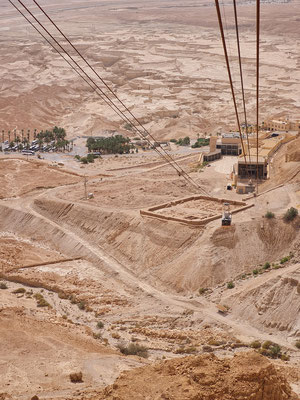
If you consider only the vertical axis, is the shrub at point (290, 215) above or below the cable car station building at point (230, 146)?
above

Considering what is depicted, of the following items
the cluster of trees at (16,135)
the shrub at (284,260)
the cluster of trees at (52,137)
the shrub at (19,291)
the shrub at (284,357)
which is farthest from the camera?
the cluster of trees at (16,135)

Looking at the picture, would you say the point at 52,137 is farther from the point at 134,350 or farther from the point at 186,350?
the point at 186,350

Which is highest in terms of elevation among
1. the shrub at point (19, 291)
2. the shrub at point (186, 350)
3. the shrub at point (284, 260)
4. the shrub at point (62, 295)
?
the shrub at point (284, 260)


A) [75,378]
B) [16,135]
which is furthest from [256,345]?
[16,135]

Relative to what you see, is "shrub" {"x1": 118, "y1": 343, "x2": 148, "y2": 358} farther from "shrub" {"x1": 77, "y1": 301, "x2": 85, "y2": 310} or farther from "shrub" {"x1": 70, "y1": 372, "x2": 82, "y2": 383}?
"shrub" {"x1": 77, "y1": 301, "x2": 85, "y2": 310}

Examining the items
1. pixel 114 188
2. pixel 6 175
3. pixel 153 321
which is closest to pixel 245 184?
pixel 114 188

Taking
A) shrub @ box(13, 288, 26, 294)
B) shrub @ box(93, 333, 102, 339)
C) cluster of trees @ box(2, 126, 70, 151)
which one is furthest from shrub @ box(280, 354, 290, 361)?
cluster of trees @ box(2, 126, 70, 151)

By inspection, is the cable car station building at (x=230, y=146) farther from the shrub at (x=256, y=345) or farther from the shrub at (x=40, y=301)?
the shrub at (x=256, y=345)

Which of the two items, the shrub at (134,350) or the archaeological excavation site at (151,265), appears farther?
the shrub at (134,350)

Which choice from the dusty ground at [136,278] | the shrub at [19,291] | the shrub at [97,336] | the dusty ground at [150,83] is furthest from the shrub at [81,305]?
the dusty ground at [150,83]

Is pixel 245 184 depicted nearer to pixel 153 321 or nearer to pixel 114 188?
pixel 114 188
